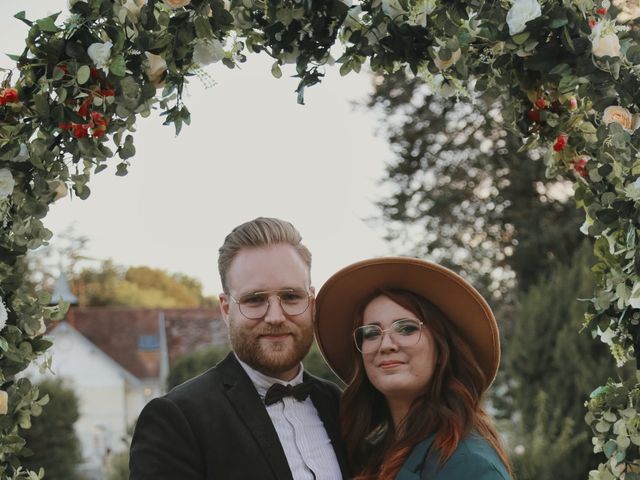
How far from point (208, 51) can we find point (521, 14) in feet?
3.04

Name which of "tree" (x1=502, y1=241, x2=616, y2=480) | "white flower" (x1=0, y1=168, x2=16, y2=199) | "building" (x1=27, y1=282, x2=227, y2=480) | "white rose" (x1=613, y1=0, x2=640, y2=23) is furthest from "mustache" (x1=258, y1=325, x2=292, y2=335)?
"building" (x1=27, y1=282, x2=227, y2=480)

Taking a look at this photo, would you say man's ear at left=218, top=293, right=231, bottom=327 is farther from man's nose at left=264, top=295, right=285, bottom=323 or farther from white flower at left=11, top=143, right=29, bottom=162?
white flower at left=11, top=143, right=29, bottom=162

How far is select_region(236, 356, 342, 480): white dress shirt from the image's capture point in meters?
2.99

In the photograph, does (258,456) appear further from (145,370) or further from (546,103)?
(145,370)

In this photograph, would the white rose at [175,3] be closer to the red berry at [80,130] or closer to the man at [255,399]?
the red berry at [80,130]

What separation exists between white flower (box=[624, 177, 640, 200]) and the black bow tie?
4.38 feet

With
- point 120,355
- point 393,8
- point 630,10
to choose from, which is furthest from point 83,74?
point 120,355

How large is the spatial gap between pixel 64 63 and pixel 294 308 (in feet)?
3.85

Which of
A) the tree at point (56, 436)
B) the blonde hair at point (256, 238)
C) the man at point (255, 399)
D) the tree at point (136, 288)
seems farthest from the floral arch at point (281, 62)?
the tree at point (136, 288)

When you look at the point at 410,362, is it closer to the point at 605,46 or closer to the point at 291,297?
the point at 291,297

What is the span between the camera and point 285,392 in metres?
3.10

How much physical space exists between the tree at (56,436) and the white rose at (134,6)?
1268 cm

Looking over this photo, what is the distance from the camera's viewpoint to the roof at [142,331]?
3198cm

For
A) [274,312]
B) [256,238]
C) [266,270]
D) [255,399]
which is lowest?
[255,399]
